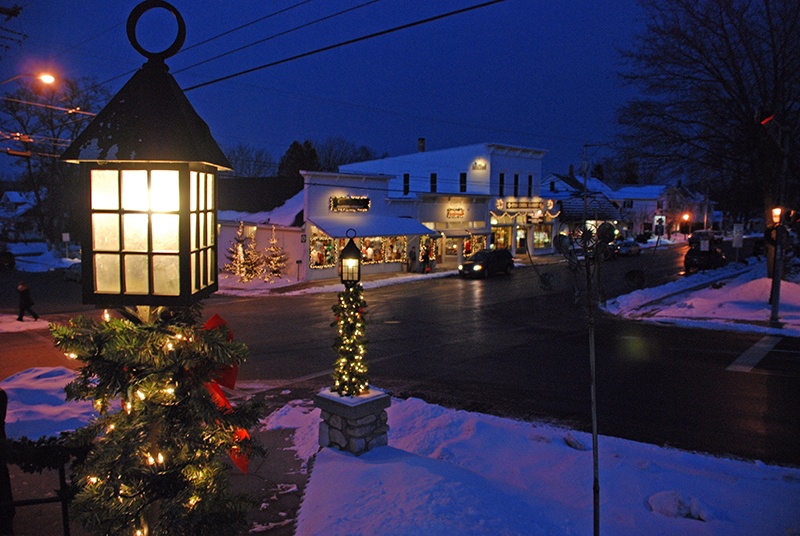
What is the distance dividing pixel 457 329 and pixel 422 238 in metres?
19.0

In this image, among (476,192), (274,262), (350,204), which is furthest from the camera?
(476,192)

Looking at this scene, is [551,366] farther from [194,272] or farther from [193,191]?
[193,191]

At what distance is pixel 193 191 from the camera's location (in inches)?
135

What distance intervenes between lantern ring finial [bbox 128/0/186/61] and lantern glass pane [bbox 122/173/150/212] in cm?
75

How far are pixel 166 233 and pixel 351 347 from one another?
3.62m

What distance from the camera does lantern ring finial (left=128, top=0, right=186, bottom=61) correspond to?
128 inches

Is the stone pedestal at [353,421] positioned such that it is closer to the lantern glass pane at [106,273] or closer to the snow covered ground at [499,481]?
the snow covered ground at [499,481]

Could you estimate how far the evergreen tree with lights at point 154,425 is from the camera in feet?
10.2

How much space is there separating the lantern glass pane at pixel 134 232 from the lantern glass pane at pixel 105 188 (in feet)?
0.36

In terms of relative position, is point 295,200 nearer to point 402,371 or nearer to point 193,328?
point 402,371

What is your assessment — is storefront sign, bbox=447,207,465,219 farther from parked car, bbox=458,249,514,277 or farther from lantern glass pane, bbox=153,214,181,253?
lantern glass pane, bbox=153,214,181,253

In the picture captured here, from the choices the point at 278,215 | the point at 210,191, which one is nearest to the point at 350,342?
the point at 210,191

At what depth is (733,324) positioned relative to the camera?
17.6 m

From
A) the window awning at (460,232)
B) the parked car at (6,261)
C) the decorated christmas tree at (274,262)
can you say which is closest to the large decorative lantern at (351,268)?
the decorated christmas tree at (274,262)
